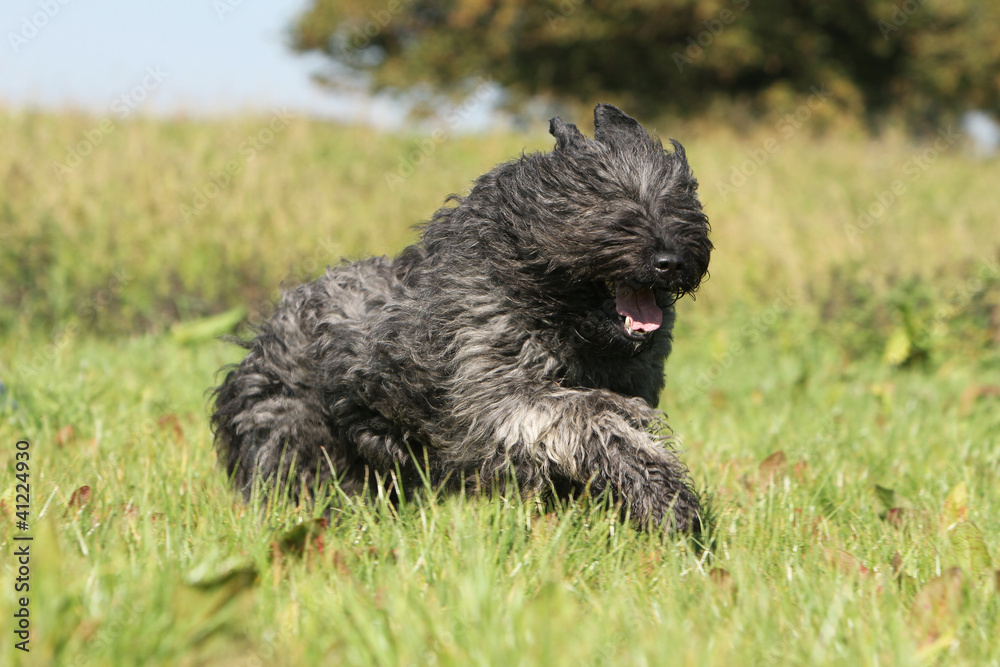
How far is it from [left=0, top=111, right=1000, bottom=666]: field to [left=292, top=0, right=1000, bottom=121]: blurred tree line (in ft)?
33.2

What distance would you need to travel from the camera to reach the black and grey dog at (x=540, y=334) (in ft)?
10.8

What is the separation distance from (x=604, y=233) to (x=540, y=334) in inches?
17.8

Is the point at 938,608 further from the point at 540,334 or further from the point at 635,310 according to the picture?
the point at 540,334

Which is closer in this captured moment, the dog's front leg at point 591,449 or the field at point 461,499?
the field at point 461,499

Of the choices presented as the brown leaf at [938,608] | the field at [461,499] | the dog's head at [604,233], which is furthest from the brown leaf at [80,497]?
the brown leaf at [938,608]

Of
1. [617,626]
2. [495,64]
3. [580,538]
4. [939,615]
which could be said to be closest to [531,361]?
[580,538]

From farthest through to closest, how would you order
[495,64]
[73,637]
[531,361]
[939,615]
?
[495,64] < [531,361] < [939,615] < [73,637]

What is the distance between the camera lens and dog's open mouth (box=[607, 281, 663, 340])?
11.0ft

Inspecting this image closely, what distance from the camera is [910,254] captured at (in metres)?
10.5

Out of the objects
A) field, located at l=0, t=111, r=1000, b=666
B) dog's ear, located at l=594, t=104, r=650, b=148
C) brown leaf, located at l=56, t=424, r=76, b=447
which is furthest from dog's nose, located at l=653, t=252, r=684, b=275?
brown leaf, located at l=56, t=424, r=76, b=447

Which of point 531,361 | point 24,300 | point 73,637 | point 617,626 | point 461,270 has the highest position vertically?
point 461,270

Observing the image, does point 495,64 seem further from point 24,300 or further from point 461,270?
point 461,270

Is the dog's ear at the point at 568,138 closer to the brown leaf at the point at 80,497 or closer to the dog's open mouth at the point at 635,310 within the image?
the dog's open mouth at the point at 635,310

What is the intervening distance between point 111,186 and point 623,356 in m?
8.68
